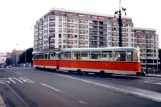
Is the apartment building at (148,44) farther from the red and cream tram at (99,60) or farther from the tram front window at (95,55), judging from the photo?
the tram front window at (95,55)

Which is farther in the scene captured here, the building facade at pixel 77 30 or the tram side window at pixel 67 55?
the building facade at pixel 77 30

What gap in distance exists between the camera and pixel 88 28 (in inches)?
4338

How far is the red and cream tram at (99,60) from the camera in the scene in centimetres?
2508

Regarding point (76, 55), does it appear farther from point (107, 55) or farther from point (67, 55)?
point (107, 55)

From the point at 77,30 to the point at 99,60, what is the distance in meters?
80.9

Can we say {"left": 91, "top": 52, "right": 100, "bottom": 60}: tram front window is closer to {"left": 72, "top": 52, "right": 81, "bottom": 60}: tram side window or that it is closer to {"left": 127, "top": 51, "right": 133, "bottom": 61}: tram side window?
{"left": 72, "top": 52, "right": 81, "bottom": 60}: tram side window

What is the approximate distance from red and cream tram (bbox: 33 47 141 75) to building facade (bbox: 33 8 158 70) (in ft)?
208

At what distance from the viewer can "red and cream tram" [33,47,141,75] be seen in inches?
987

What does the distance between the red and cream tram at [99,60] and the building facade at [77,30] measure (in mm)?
63319

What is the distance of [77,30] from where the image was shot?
4240 inches

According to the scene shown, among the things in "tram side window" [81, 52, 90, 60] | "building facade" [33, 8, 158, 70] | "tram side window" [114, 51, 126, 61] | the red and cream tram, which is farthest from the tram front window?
"building facade" [33, 8, 158, 70]

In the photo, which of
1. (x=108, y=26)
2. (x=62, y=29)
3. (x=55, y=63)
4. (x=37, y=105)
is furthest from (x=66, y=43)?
(x=37, y=105)

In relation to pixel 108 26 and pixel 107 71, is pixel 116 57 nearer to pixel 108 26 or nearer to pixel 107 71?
pixel 107 71

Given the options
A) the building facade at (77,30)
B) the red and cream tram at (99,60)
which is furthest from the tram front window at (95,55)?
the building facade at (77,30)
